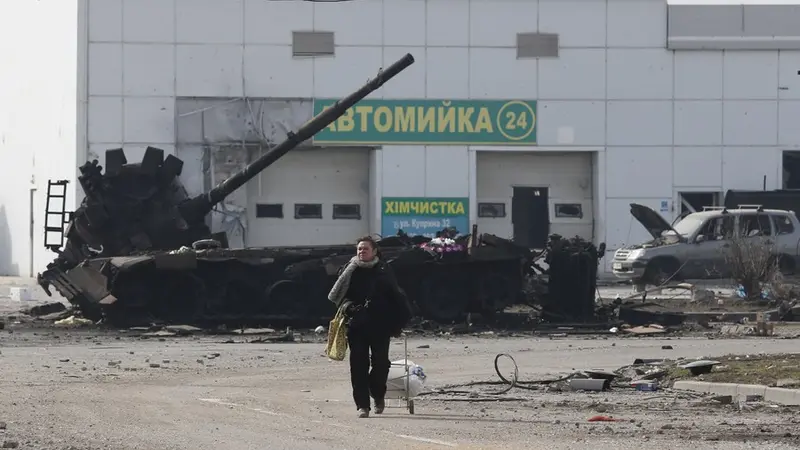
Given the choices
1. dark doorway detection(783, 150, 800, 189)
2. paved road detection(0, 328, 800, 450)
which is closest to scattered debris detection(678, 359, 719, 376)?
paved road detection(0, 328, 800, 450)

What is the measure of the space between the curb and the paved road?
0.54m

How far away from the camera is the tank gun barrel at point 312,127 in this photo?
3058 cm

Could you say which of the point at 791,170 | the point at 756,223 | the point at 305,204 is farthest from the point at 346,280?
the point at 791,170

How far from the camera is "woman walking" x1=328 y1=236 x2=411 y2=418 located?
46.2 feet

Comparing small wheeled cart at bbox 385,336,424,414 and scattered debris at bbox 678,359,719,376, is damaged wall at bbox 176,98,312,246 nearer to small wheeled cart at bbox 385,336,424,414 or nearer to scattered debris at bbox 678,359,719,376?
scattered debris at bbox 678,359,719,376

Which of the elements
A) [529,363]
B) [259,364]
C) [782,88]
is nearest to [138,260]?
[259,364]

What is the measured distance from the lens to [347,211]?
45312 mm

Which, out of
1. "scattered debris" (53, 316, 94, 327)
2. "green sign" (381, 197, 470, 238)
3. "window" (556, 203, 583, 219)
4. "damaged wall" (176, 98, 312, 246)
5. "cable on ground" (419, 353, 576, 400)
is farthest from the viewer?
"window" (556, 203, 583, 219)

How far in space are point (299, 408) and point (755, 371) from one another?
5.05 m

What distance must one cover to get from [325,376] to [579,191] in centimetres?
2870

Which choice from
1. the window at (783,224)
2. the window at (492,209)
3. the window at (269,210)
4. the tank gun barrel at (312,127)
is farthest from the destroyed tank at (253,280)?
the window at (492,209)

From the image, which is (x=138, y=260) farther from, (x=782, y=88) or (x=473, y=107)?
(x=782, y=88)

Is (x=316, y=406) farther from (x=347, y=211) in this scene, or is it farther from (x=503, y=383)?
(x=347, y=211)

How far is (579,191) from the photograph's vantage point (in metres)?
46.2
